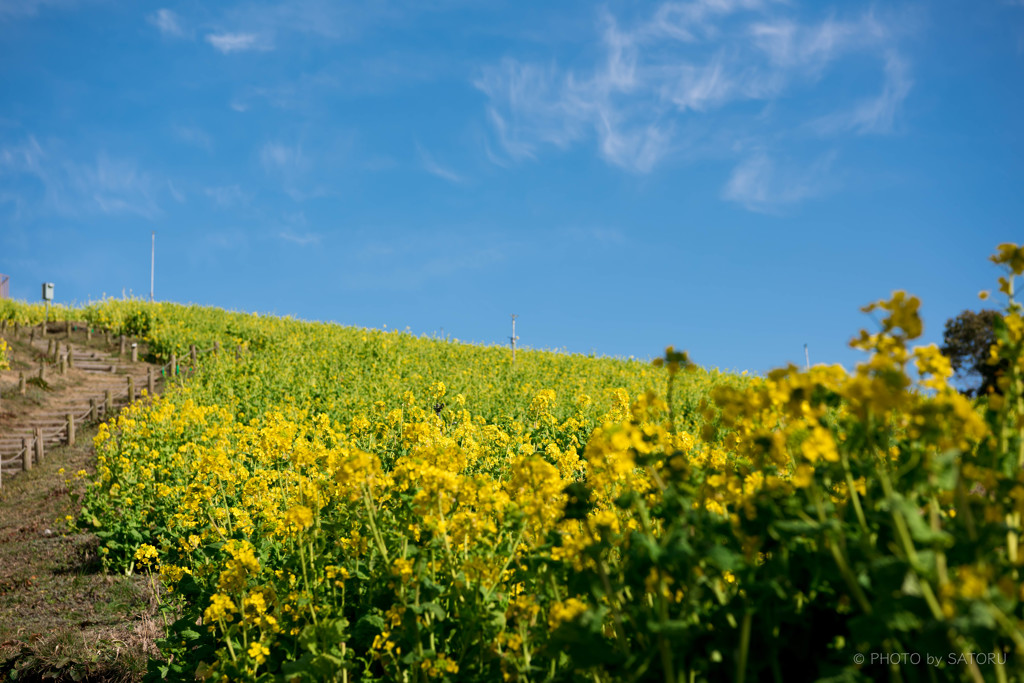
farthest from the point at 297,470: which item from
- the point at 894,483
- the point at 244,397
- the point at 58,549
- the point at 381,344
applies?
the point at 381,344

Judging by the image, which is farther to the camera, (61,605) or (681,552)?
(61,605)

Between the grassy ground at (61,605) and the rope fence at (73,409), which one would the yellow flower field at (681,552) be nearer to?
the grassy ground at (61,605)

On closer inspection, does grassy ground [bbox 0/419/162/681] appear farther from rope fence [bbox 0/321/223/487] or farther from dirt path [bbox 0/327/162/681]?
rope fence [bbox 0/321/223/487]

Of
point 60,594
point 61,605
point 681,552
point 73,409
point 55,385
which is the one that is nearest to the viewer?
point 681,552

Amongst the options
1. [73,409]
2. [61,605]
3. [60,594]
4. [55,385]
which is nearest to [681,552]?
[61,605]

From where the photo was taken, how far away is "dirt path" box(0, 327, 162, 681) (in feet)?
17.4

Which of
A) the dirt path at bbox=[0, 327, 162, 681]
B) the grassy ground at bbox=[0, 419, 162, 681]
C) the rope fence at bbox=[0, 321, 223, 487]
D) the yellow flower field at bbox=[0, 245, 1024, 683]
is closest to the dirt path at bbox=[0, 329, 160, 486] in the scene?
the rope fence at bbox=[0, 321, 223, 487]

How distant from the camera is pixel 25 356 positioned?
23.0 meters

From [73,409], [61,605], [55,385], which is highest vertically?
[55,385]

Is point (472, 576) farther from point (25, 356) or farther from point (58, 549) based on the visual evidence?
point (25, 356)

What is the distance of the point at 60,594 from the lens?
25.0 ft

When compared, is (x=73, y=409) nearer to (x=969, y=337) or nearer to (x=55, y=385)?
(x=55, y=385)

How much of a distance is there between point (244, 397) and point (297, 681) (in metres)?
11.8

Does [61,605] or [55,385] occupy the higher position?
[55,385]
